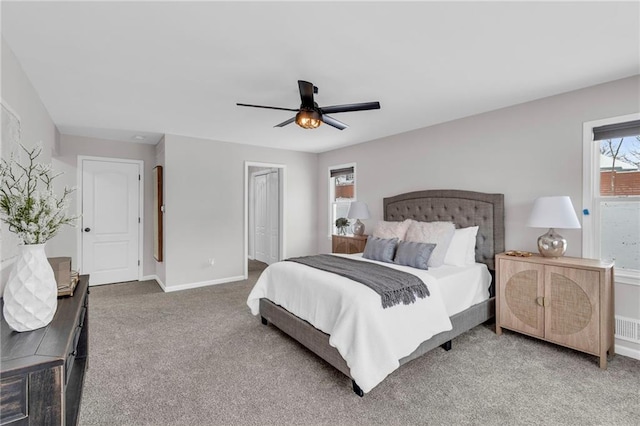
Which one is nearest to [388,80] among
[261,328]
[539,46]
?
[539,46]

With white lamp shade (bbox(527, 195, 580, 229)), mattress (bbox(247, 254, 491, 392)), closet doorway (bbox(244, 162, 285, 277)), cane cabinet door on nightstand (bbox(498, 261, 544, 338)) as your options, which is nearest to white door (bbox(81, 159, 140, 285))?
closet doorway (bbox(244, 162, 285, 277))

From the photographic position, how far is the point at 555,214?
107 inches

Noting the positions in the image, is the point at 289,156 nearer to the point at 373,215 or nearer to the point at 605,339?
the point at 373,215

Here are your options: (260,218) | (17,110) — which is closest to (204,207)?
(260,218)

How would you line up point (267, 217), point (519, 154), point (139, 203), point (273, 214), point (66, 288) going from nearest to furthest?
point (66, 288), point (519, 154), point (139, 203), point (273, 214), point (267, 217)

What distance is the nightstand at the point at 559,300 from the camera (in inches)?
97.9

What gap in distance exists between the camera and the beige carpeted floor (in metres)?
1.91

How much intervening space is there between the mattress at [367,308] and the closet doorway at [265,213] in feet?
9.00

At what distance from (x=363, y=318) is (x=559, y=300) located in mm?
1941

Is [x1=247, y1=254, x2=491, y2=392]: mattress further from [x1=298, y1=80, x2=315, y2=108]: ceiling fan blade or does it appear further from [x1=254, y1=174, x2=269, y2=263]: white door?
[x1=254, y1=174, x2=269, y2=263]: white door

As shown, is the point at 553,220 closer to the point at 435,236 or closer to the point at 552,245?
the point at 552,245

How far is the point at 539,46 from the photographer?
2141 mm

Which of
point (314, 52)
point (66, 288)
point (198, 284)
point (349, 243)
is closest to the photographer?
point (66, 288)

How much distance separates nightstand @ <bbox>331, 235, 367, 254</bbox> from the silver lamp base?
235cm
